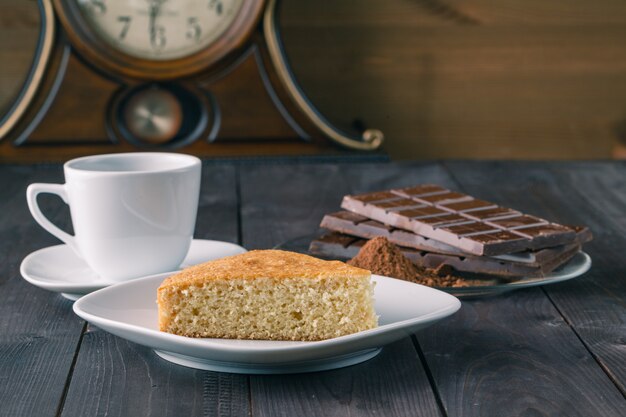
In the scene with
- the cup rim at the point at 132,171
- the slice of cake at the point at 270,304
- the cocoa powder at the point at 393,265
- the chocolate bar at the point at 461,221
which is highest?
the cup rim at the point at 132,171

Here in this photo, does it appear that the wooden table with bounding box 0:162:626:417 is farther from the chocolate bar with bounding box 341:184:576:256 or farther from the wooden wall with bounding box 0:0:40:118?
the wooden wall with bounding box 0:0:40:118

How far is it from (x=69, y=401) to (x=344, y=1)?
1.70 m

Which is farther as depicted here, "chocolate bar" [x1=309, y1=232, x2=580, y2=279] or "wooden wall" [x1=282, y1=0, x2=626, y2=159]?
"wooden wall" [x1=282, y1=0, x2=626, y2=159]

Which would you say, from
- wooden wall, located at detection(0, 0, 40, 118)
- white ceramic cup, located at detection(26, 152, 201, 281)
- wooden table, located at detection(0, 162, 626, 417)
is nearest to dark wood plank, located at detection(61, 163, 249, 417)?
wooden table, located at detection(0, 162, 626, 417)

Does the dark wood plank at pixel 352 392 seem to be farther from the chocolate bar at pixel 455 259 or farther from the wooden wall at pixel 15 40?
the wooden wall at pixel 15 40

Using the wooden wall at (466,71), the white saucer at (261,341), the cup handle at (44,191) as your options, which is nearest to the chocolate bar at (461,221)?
the white saucer at (261,341)

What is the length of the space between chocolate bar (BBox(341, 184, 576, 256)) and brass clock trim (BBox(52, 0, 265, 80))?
0.74 meters

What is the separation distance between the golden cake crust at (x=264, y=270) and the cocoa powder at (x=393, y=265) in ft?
0.50

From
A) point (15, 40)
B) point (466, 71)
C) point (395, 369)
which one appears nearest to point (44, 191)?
point (395, 369)

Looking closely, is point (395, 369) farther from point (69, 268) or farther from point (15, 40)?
point (15, 40)

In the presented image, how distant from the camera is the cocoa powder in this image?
94cm

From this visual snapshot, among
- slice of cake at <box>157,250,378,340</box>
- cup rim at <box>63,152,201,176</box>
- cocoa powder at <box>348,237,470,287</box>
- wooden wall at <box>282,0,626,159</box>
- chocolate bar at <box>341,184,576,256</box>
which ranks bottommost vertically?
wooden wall at <box>282,0,626,159</box>

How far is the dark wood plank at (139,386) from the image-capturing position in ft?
2.26

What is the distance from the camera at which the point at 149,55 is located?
1788mm
